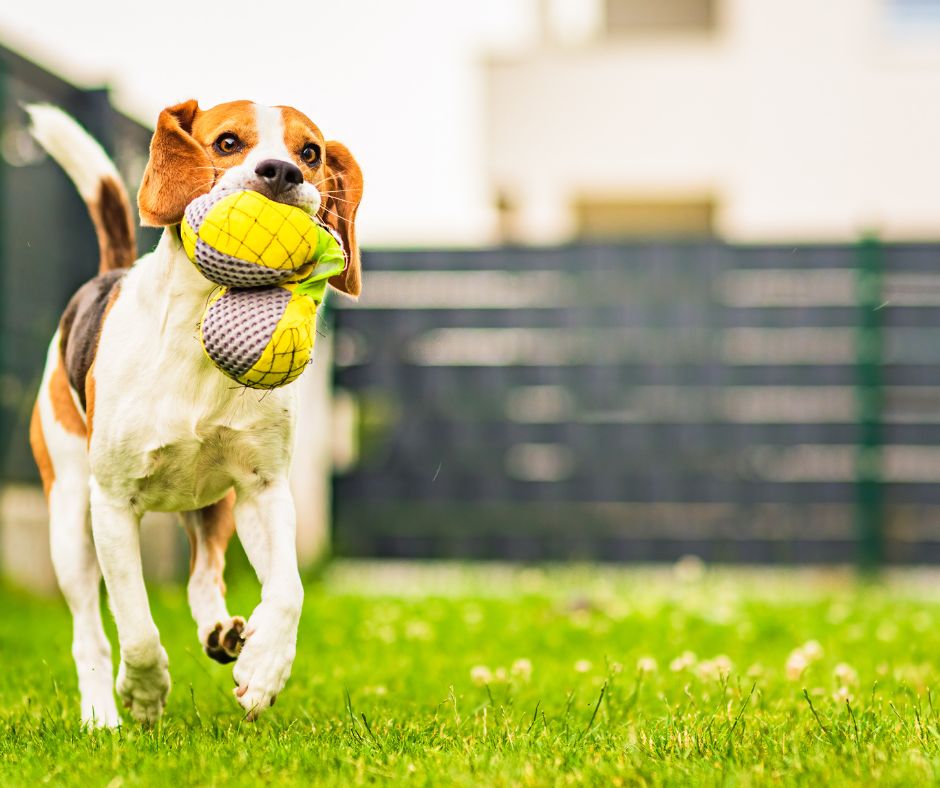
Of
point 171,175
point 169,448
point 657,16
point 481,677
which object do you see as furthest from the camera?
point 657,16

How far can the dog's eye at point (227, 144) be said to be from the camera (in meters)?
3.03

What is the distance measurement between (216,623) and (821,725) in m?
1.43

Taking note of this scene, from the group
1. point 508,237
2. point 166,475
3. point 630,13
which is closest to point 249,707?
point 166,475

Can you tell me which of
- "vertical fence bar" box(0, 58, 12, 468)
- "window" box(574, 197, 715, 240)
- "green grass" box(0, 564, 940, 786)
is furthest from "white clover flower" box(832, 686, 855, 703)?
"window" box(574, 197, 715, 240)

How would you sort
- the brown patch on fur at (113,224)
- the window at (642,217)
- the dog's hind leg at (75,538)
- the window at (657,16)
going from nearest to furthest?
the dog's hind leg at (75,538) < the brown patch on fur at (113,224) < the window at (642,217) < the window at (657,16)

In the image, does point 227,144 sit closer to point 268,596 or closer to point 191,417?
point 191,417

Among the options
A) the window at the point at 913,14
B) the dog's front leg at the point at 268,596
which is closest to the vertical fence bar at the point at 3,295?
the dog's front leg at the point at 268,596

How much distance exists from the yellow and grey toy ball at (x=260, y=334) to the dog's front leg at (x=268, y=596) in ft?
1.37

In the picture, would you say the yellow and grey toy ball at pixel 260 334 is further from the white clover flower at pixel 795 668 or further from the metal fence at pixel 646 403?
the metal fence at pixel 646 403

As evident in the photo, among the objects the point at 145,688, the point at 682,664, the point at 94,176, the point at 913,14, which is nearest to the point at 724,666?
the point at 682,664

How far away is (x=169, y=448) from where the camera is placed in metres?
3.11

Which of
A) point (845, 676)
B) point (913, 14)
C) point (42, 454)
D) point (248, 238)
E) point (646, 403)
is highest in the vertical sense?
point (913, 14)

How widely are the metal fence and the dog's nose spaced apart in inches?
221

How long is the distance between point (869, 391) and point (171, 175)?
6.13 meters
